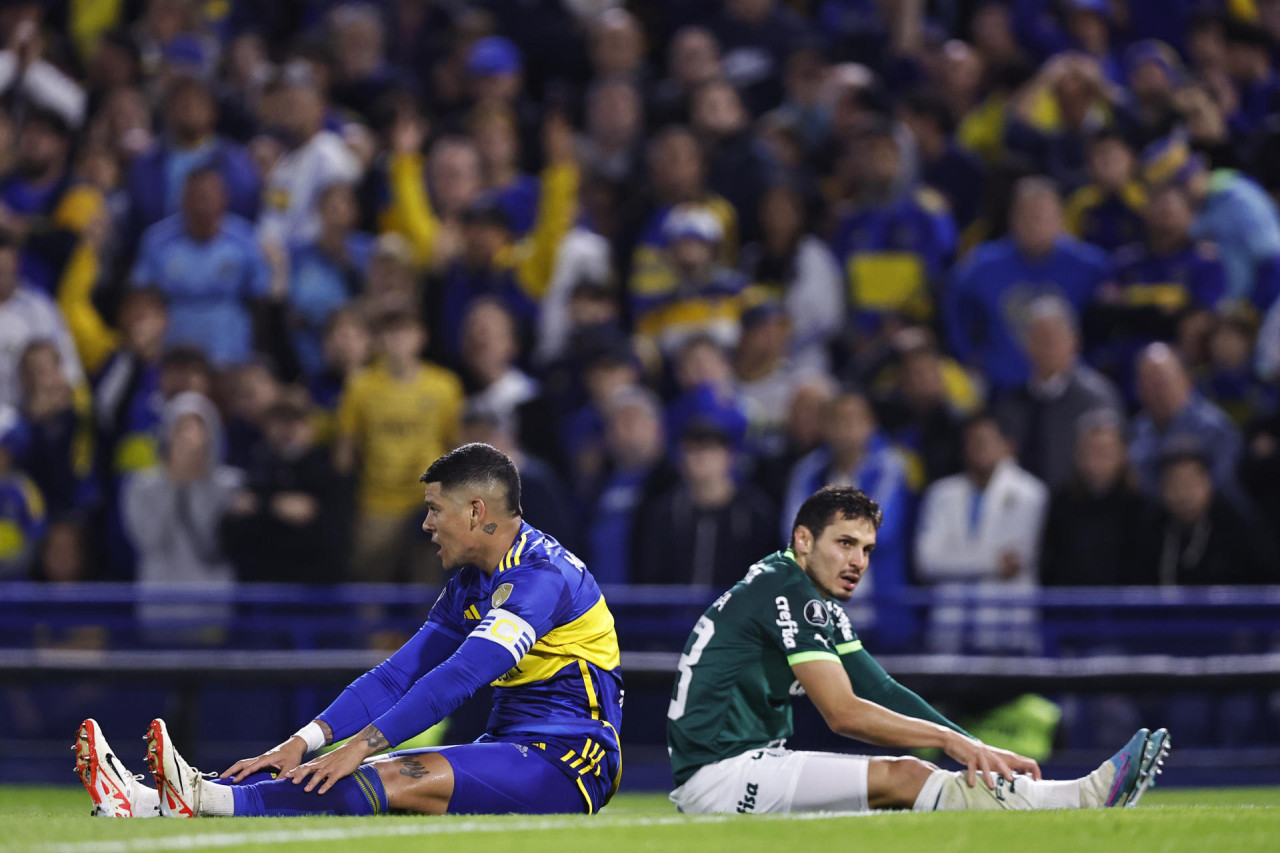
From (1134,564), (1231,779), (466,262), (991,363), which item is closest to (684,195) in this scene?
(466,262)

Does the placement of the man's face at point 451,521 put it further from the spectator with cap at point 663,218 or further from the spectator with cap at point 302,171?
the spectator with cap at point 302,171

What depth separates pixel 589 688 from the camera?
698cm

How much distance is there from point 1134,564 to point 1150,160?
3541 millimetres

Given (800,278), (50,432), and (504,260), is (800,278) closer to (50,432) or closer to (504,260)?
(504,260)

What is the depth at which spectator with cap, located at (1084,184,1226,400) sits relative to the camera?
12414 millimetres

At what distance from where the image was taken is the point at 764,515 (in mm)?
11500

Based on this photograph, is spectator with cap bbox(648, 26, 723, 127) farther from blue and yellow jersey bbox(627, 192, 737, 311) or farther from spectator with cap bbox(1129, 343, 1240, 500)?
spectator with cap bbox(1129, 343, 1240, 500)

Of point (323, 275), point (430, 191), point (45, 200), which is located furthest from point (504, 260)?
point (45, 200)

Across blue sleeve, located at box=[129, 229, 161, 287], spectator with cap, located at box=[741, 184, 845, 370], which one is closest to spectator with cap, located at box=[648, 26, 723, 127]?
spectator with cap, located at box=[741, 184, 845, 370]

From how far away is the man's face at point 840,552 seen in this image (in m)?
7.14

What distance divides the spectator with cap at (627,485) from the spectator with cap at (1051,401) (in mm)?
2308

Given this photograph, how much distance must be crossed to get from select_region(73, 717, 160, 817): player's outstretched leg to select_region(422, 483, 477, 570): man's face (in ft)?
4.48

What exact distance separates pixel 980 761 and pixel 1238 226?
740 centimetres

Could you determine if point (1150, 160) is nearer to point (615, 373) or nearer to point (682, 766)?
point (615, 373)
